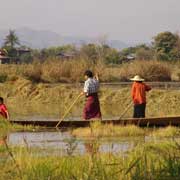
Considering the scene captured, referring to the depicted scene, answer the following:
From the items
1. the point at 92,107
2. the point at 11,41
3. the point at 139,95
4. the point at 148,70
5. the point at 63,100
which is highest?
the point at 11,41

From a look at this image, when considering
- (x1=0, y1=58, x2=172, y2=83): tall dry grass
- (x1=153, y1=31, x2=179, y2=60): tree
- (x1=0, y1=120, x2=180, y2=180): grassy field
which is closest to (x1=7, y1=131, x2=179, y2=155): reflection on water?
(x1=0, y1=120, x2=180, y2=180): grassy field

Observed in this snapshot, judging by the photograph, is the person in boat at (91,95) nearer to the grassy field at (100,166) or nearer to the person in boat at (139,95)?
the person in boat at (139,95)

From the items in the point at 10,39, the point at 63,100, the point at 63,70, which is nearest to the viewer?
the point at 63,100

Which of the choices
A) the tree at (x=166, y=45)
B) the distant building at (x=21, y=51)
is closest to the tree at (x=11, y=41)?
the distant building at (x=21, y=51)

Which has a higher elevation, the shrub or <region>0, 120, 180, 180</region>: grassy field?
<region>0, 120, 180, 180</region>: grassy field

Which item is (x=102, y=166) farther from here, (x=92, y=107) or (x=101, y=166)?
(x=92, y=107)

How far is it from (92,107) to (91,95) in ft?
1.12

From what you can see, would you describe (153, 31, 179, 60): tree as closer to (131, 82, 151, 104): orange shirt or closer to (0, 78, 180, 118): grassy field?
(0, 78, 180, 118): grassy field

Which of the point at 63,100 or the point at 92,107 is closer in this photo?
the point at 92,107

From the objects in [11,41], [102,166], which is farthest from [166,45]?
[102,166]

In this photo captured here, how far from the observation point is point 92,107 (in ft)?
58.5

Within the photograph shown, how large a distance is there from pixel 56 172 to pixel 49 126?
9040 mm

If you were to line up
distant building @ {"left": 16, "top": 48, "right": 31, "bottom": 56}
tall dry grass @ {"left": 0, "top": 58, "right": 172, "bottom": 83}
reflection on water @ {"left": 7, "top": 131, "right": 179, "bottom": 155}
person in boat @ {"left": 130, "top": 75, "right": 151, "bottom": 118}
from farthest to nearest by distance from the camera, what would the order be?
1. distant building @ {"left": 16, "top": 48, "right": 31, "bottom": 56}
2. tall dry grass @ {"left": 0, "top": 58, "right": 172, "bottom": 83}
3. person in boat @ {"left": 130, "top": 75, "right": 151, "bottom": 118}
4. reflection on water @ {"left": 7, "top": 131, "right": 179, "bottom": 155}

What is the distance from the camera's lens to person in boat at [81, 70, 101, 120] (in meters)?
17.4
